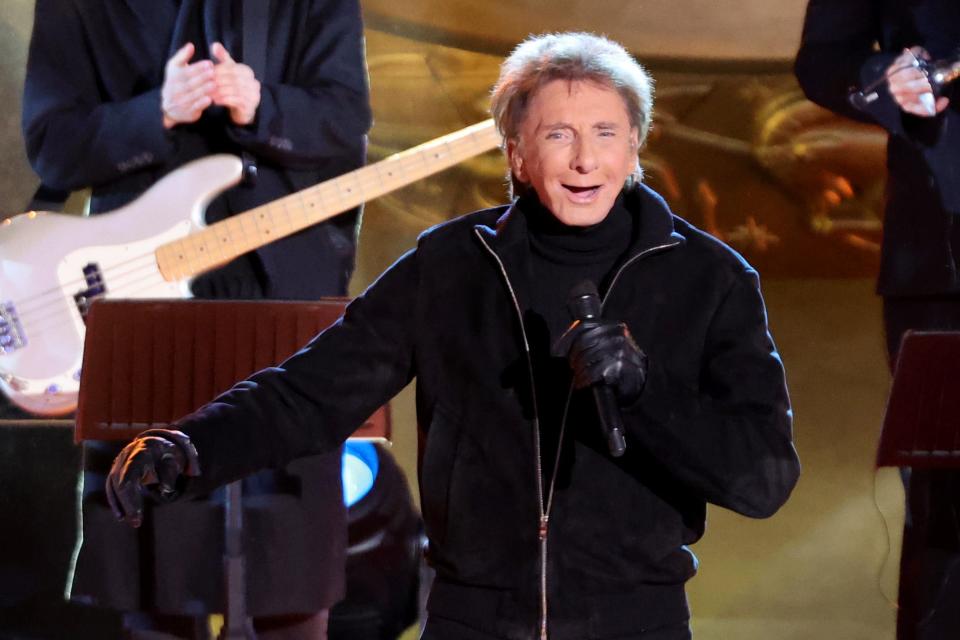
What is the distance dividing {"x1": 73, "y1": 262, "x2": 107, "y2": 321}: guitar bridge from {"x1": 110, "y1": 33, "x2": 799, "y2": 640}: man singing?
138 centimetres

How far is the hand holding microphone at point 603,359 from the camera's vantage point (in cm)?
150

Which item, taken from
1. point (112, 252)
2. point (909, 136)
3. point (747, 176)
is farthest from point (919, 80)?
point (112, 252)

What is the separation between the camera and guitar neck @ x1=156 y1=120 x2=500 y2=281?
3.12 meters

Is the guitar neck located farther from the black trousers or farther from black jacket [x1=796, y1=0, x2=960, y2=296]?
the black trousers

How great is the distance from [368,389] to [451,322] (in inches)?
6.6

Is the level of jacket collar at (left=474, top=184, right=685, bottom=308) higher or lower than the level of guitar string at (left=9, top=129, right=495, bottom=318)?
higher

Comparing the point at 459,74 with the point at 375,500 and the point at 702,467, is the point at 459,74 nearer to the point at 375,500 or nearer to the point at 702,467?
the point at 375,500

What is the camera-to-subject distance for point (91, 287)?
10.3 ft

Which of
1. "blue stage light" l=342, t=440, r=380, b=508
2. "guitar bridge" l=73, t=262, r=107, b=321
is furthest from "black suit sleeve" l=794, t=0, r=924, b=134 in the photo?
"guitar bridge" l=73, t=262, r=107, b=321

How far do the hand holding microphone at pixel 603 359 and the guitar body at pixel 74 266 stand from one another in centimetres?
178

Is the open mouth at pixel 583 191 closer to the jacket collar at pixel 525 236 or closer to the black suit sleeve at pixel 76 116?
the jacket collar at pixel 525 236

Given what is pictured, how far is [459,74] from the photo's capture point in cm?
376

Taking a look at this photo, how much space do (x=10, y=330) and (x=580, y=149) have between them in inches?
76.0

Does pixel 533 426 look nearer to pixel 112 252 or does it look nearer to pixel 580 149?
pixel 580 149
